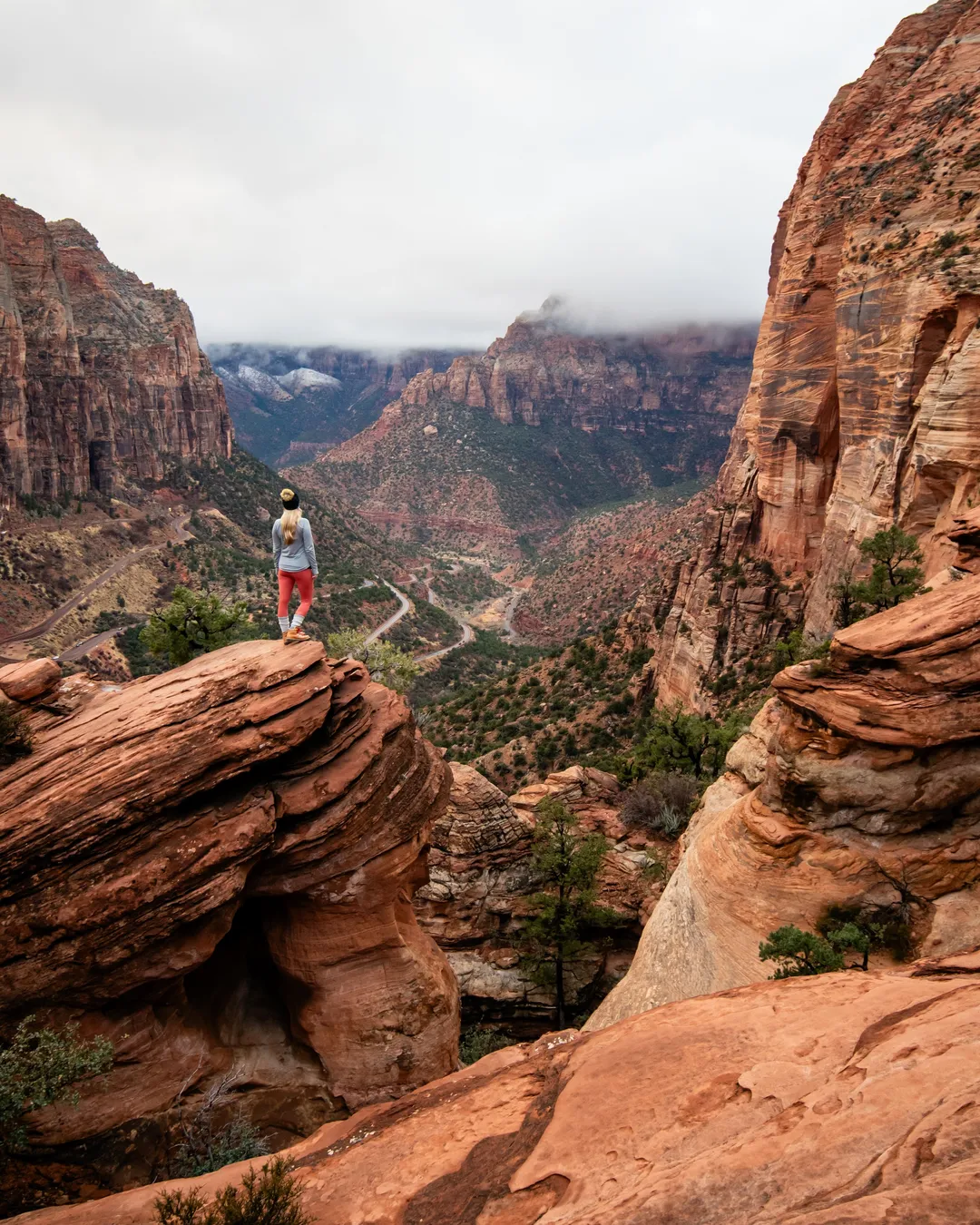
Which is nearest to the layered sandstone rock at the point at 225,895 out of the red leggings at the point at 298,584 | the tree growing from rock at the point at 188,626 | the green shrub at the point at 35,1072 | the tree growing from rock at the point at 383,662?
the green shrub at the point at 35,1072

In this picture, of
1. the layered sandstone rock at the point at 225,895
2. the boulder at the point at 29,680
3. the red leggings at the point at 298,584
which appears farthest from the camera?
the red leggings at the point at 298,584

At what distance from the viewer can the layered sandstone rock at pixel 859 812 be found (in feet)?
46.2

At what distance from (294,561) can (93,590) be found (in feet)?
248

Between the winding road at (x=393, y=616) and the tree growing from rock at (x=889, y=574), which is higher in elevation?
the tree growing from rock at (x=889, y=574)

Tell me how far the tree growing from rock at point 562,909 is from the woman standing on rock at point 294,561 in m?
12.9

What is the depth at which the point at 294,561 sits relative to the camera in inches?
631

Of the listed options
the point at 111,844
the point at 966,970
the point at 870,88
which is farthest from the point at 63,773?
the point at 870,88

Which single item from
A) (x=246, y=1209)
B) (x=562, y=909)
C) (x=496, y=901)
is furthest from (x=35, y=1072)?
(x=562, y=909)

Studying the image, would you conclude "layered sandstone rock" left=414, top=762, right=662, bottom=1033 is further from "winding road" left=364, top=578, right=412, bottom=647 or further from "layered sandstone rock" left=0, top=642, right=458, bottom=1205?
"winding road" left=364, top=578, right=412, bottom=647

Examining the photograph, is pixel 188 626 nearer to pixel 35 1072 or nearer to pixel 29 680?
pixel 29 680

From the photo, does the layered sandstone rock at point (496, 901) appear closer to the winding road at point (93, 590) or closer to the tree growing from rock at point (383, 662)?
the tree growing from rock at point (383, 662)

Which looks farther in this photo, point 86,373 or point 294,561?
point 86,373

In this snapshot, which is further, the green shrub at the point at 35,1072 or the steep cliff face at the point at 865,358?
the steep cliff face at the point at 865,358

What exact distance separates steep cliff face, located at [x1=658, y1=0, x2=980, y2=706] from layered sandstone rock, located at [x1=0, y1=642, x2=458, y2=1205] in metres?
27.4
